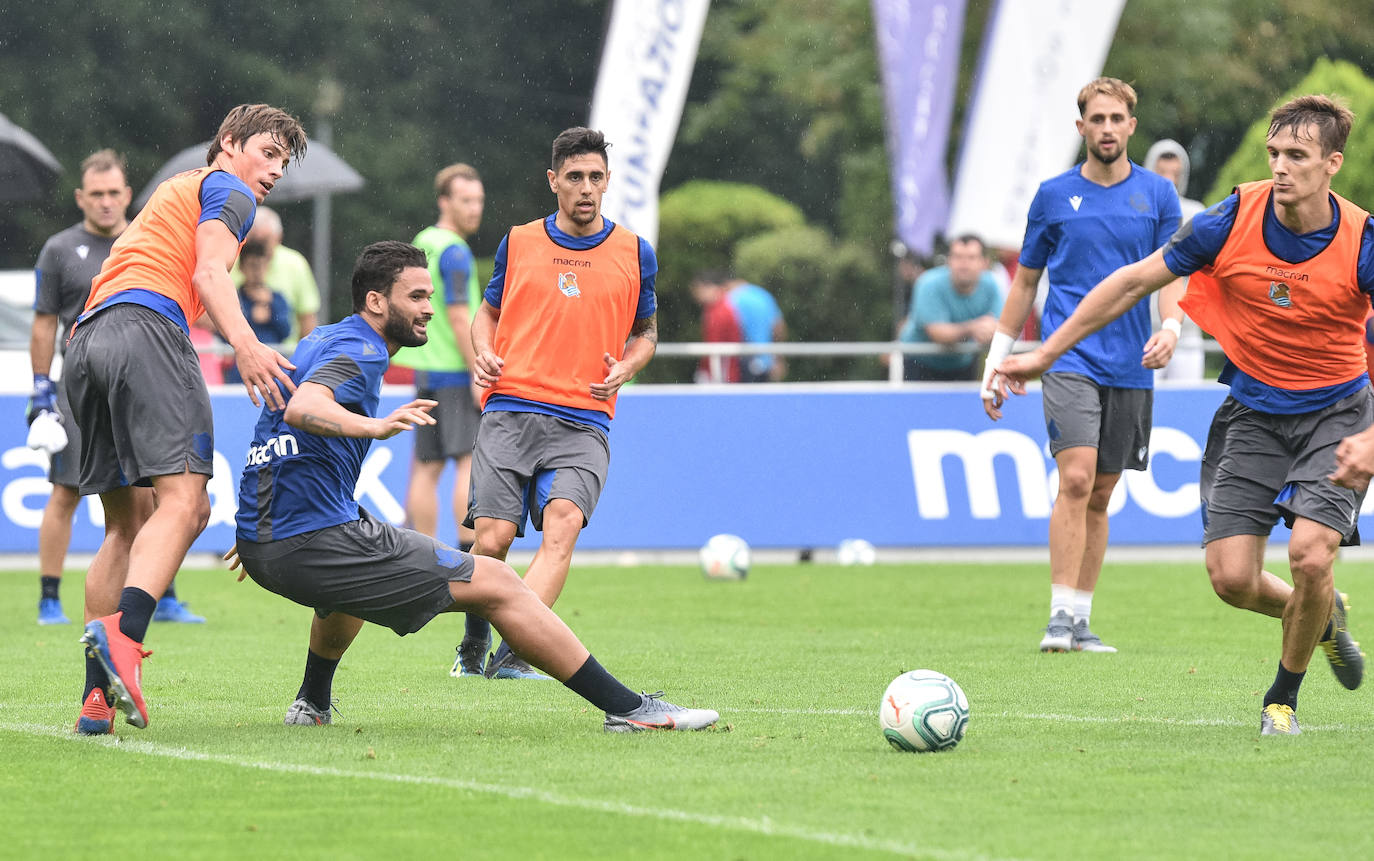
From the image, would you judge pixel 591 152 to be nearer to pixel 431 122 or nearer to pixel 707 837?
pixel 707 837

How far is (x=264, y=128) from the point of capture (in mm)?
7027

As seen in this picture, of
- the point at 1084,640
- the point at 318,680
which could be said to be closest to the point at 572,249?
the point at 318,680

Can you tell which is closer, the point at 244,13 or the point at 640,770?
the point at 640,770

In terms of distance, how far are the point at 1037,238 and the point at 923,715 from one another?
3797mm

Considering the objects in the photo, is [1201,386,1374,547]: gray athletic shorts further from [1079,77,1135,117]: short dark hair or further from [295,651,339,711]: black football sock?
[295,651,339,711]: black football sock

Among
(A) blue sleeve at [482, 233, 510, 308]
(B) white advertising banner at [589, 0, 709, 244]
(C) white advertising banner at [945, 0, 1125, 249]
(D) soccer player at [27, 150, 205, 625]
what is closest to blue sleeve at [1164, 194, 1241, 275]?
(A) blue sleeve at [482, 233, 510, 308]

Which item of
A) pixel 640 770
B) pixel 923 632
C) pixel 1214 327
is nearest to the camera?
pixel 640 770

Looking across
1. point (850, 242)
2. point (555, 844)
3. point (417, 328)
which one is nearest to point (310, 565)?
point (417, 328)

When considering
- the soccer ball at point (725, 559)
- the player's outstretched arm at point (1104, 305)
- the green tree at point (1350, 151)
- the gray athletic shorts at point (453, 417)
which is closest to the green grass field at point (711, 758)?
the player's outstretched arm at point (1104, 305)

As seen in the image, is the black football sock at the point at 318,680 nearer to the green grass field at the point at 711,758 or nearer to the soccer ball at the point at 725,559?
the green grass field at the point at 711,758

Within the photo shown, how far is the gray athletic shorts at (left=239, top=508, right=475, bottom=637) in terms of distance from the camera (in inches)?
247

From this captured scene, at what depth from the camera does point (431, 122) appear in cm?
3653

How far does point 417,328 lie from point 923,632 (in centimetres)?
444

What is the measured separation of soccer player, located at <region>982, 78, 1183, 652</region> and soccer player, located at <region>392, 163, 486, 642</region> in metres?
2.99
